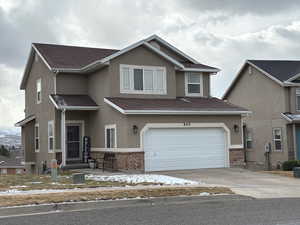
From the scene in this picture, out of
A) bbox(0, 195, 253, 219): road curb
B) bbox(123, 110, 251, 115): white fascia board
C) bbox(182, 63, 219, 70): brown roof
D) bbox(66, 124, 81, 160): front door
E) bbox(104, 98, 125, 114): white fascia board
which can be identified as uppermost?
bbox(182, 63, 219, 70): brown roof

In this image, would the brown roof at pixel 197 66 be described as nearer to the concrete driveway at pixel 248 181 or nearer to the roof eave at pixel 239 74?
the roof eave at pixel 239 74

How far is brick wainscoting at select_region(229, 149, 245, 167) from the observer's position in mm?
23375

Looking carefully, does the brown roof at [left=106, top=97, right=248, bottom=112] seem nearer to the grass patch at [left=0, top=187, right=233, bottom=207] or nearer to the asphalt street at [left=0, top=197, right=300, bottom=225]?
the grass patch at [left=0, top=187, right=233, bottom=207]

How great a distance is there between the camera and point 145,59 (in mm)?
23641

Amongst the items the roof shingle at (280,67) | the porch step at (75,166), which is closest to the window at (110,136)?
the porch step at (75,166)

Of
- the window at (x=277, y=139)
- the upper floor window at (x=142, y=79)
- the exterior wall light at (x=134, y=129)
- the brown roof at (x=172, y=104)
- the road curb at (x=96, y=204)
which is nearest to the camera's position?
the road curb at (x=96, y=204)

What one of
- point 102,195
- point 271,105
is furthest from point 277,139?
point 102,195

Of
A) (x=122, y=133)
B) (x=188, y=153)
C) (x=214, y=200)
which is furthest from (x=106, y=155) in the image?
(x=214, y=200)

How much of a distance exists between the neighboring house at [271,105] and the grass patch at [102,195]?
53.8ft

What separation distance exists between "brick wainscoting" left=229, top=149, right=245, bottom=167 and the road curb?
9496mm

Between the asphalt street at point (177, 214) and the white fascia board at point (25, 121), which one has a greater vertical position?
the white fascia board at point (25, 121)

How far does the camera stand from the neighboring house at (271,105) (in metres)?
29.9

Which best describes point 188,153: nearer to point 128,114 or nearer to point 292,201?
point 128,114

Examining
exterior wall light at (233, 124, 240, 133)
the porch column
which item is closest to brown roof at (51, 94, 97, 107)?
the porch column
